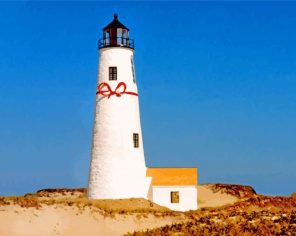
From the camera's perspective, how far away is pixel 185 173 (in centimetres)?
5188

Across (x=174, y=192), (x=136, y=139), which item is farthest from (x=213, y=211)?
(x=136, y=139)

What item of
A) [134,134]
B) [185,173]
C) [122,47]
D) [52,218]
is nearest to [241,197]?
[185,173]

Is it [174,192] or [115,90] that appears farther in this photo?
[174,192]

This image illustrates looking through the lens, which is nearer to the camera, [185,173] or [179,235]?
[179,235]

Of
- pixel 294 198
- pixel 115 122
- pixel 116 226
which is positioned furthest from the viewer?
pixel 294 198

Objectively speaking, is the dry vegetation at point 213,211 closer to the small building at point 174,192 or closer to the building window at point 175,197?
the small building at point 174,192

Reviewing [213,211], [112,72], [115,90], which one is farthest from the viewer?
[112,72]

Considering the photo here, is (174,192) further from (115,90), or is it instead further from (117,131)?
(115,90)

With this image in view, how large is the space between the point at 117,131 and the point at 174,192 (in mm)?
6444

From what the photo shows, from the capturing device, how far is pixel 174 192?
5078cm

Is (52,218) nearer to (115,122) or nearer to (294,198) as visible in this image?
(115,122)

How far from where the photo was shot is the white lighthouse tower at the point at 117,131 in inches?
1930

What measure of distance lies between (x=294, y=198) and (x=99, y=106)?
20.1 meters

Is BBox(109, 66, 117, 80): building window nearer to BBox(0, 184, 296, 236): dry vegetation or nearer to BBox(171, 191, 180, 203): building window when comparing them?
BBox(0, 184, 296, 236): dry vegetation
